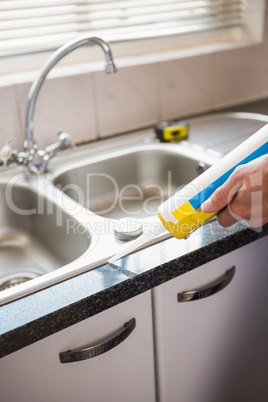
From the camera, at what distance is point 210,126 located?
1328 millimetres

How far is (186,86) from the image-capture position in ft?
4.53

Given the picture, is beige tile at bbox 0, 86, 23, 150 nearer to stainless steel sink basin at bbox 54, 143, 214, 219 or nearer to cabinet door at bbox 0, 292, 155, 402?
stainless steel sink basin at bbox 54, 143, 214, 219

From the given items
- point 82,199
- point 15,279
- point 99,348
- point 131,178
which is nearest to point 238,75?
point 131,178

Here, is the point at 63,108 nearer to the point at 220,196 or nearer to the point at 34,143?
the point at 34,143

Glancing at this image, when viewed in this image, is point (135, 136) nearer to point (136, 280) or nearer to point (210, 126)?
point (210, 126)

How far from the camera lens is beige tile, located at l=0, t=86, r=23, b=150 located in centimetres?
107

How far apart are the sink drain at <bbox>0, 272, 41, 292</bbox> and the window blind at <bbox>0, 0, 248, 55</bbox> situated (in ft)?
1.91

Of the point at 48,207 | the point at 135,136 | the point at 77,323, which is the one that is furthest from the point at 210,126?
the point at 77,323

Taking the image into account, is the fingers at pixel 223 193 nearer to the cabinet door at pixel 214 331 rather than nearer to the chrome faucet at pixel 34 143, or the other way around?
the cabinet door at pixel 214 331

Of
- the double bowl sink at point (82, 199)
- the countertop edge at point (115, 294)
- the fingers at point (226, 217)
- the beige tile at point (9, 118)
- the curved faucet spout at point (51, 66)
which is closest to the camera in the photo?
the countertop edge at point (115, 294)

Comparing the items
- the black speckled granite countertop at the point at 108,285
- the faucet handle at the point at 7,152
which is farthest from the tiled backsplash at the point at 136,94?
the black speckled granite countertop at the point at 108,285

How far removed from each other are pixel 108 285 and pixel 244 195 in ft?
0.84

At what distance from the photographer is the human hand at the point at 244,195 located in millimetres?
653

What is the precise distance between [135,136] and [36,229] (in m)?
0.43
